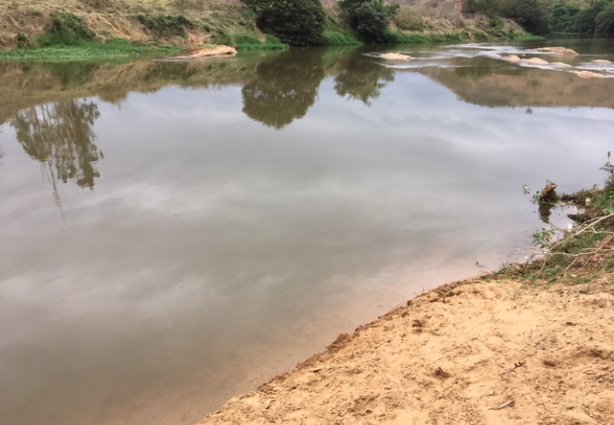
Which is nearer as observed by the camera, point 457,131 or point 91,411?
point 91,411

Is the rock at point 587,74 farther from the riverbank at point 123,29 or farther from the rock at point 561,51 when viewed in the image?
the riverbank at point 123,29

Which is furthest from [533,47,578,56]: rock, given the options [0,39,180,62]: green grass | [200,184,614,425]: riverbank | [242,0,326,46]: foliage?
[200,184,614,425]: riverbank

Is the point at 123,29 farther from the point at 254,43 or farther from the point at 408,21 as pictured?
the point at 408,21

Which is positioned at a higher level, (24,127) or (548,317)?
(24,127)

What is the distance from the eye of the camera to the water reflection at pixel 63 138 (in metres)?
9.08

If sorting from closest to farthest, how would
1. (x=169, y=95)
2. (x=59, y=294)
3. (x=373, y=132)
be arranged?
(x=59, y=294) < (x=373, y=132) < (x=169, y=95)

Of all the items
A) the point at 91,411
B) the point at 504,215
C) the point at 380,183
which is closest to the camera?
the point at 91,411

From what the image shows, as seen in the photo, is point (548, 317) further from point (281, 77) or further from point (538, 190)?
point (281, 77)

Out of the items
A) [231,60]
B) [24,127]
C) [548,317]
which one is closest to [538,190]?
[548,317]

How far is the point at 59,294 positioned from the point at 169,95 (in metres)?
11.4

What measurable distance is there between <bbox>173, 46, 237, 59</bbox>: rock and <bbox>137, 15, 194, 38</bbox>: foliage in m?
2.34

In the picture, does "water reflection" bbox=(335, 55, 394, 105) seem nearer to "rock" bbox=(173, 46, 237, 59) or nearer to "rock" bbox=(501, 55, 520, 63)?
"rock" bbox=(173, 46, 237, 59)

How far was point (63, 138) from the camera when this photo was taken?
10.8 meters

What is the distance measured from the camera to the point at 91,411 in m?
3.88
